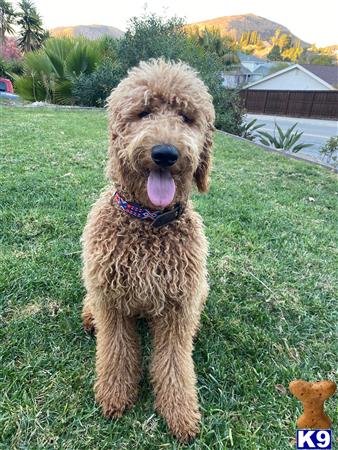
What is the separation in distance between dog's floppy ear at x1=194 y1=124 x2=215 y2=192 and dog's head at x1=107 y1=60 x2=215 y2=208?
0.02 m

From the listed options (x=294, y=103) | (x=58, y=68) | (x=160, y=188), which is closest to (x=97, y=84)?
(x=58, y=68)

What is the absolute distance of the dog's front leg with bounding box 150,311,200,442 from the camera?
1.81 metres

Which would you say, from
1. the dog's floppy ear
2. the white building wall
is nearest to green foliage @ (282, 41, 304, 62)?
the white building wall

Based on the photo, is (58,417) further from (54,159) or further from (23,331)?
(54,159)

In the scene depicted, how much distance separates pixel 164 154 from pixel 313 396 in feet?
3.86

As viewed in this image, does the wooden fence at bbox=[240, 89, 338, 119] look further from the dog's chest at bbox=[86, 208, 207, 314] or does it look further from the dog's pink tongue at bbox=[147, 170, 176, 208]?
the dog's pink tongue at bbox=[147, 170, 176, 208]

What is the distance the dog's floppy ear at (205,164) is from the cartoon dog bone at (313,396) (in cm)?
111

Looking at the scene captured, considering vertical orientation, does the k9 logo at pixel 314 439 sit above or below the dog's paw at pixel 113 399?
above

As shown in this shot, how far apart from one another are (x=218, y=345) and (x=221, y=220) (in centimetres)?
195


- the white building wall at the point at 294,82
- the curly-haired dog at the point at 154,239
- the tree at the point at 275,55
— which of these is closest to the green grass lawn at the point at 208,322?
the curly-haired dog at the point at 154,239

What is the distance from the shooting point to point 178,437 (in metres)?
1.76

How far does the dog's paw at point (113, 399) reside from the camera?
1.83 meters

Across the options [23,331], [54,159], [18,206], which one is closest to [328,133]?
[54,159]

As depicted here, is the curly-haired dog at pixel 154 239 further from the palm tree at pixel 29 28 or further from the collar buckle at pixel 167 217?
the palm tree at pixel 29 28
